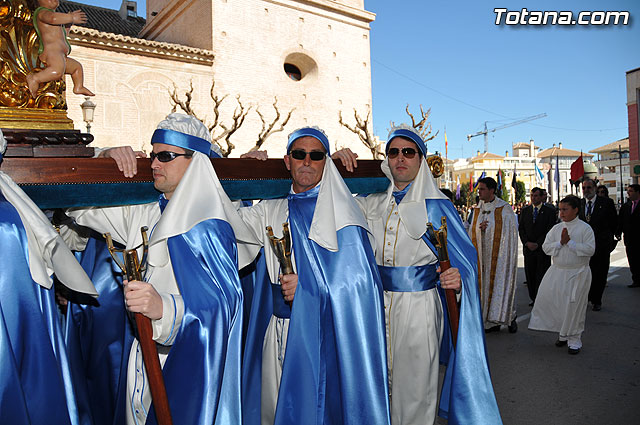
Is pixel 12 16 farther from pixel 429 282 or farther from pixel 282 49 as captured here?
pixel 282 49

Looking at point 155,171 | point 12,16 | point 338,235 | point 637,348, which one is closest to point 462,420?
point 338,235

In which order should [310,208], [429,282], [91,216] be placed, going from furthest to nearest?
[429,282] → [310,208] → [91,216]

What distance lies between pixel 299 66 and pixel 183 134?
73.4 ft

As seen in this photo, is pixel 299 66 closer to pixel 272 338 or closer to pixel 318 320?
pixel 272 338

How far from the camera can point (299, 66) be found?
2391 cm

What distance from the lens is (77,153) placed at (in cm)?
252

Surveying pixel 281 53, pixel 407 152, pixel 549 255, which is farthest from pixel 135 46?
pixel 407 152

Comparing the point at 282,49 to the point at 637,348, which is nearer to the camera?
the point at 637,348

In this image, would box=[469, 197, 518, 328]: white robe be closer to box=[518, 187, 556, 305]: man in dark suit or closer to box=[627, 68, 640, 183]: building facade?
box=[518, 187, 556, 305]: man in dark suit

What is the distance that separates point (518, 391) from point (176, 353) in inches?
148

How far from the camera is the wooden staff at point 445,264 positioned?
3.04m

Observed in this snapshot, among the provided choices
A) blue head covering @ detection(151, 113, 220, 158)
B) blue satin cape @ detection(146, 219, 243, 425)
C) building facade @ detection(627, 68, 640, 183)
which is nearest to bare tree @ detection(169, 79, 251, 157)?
blue head covering @ detection(151, 113, 220, 158)

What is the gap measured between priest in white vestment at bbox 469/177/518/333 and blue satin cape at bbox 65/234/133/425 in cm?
519

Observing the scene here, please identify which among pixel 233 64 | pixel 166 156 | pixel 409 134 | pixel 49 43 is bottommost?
pixel 166 156
